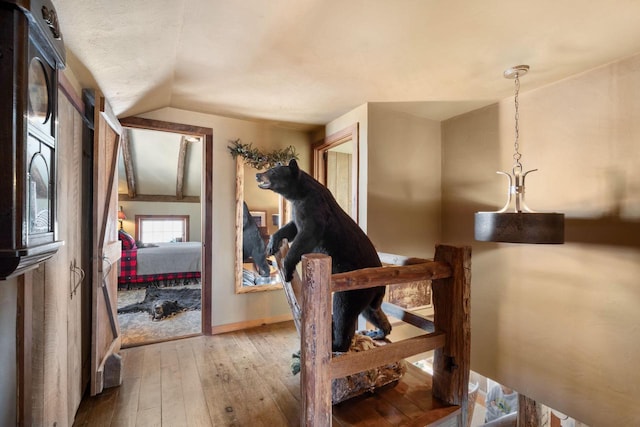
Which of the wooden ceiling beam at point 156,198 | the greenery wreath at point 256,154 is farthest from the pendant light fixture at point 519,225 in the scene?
the wooden ceiling beam at point 156,198

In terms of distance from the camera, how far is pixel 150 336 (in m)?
2.98

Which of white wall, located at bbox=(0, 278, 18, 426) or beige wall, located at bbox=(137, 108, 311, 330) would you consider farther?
beige wall, located at bbox=(137, 108, 311, 330)

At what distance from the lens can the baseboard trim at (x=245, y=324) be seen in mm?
2972

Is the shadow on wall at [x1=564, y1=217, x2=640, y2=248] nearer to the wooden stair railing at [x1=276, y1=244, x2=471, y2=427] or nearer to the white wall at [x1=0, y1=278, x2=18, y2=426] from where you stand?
the wooden stair railing at [x1=276, y1=244, x2=471, y2=427]

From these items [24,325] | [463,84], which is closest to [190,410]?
[24,325]

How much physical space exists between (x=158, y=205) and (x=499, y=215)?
7.99 metres

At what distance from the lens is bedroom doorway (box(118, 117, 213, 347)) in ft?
9.70

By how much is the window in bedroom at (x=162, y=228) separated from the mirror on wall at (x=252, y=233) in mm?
5413

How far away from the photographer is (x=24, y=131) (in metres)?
0.75

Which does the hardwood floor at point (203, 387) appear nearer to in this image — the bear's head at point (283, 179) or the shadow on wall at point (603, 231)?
the bear's head at point (283, 179)

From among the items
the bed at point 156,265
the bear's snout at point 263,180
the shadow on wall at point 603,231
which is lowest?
the bed at point 156,265

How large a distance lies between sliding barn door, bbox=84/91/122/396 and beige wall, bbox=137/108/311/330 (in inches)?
35.3

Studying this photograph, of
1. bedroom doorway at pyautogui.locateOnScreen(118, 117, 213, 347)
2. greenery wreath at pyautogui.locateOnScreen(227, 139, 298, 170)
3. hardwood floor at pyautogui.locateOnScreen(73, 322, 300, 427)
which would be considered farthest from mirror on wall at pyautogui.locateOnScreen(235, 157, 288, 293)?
hardwood floor at pyautogui.locateOnScreen(73, 322, 300, 427)

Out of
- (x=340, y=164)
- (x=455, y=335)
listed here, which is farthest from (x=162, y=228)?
(x=455, y=335)
